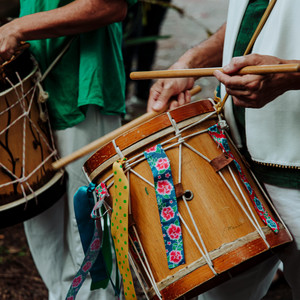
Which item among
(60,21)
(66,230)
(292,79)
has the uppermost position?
(60,21)

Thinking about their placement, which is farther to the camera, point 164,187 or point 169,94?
point 169,94

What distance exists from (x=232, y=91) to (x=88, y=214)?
653 millimetres

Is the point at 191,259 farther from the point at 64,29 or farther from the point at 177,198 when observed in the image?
the point at 64,29

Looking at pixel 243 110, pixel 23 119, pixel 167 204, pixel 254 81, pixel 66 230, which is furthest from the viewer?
pixel 66 230

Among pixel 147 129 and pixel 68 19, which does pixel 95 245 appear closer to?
pixel 147 129

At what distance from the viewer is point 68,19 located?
155 cm

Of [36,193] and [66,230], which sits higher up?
[36,193]

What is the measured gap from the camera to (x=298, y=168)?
1271mm

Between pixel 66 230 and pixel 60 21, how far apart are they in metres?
0.95

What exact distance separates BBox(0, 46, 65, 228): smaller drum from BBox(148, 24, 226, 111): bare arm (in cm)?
45

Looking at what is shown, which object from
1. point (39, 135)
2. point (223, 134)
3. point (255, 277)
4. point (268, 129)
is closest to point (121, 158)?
point (223, 134)

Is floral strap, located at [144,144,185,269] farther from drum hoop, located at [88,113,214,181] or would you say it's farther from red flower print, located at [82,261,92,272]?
red flower print, located at [82,261,92,272]

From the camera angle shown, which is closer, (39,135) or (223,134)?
(223,134)

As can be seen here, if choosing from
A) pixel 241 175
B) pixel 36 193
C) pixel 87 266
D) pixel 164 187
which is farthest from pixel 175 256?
pixel 36 193
